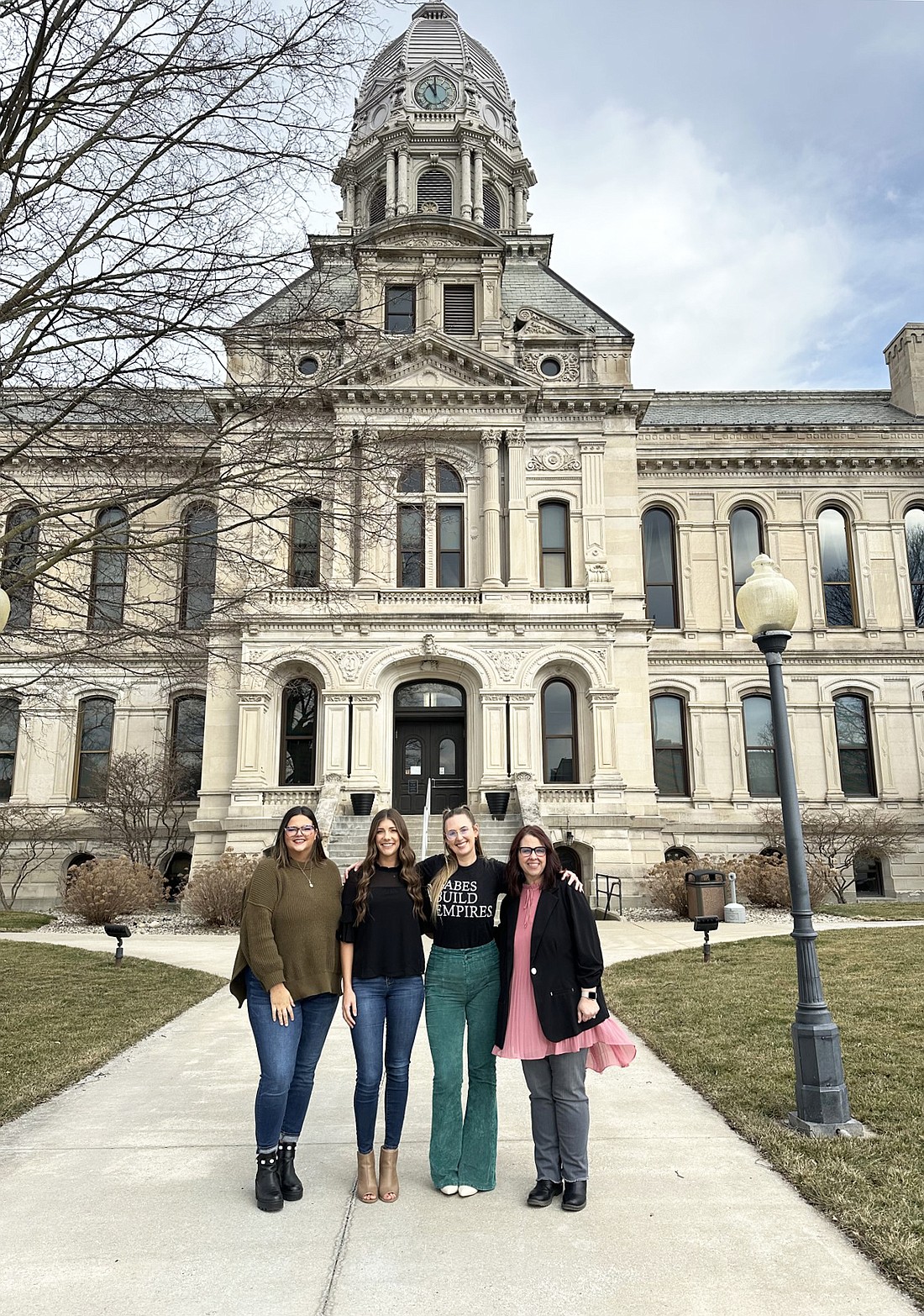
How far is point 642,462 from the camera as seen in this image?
104 feet

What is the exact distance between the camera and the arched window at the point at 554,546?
2698cm

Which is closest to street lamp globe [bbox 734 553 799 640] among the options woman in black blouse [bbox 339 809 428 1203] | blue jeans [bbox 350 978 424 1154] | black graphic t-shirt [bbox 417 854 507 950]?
black graphic t-shirt [bbox 417 854 507 950]

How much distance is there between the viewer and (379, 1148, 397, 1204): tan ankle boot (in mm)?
5121

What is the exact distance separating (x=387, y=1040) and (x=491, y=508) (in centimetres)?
2205

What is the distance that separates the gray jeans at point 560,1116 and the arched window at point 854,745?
27234 mm

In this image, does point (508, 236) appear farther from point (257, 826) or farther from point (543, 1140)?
point (543, 1140)

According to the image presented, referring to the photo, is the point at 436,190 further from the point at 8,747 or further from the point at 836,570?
the point at 8,747

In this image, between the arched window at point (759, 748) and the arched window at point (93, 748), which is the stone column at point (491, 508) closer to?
the arched window at point (759, 748)

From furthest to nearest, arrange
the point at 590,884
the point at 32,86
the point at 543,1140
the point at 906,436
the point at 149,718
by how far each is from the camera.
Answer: the point at 906,436 → the point at 149,718 → the point at 590,884 → the point at 32,86 → the point at 543,1140

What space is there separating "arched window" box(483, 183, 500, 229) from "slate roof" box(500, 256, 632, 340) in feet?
24.0

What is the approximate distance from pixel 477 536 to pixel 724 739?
410 inches

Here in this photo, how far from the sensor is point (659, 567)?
31531 mm

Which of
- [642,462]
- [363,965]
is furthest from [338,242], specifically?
[363,965]

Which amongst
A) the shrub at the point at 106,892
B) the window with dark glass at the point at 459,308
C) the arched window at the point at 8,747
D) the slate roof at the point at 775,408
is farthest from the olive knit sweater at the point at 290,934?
the slate roof at the point at 775,408
